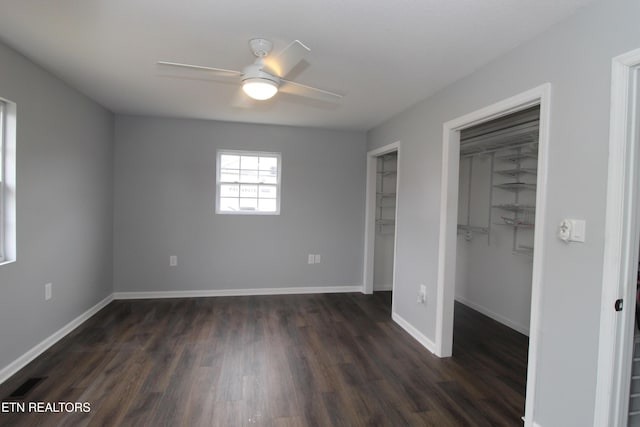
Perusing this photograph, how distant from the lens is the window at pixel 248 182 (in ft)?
15.0

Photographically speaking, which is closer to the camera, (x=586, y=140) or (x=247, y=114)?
(x=586, y=140)

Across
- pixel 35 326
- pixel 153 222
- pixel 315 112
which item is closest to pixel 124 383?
pixel 35 326

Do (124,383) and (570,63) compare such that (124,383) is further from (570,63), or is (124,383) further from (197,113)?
(570,63)

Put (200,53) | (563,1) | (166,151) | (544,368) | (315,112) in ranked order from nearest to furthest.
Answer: (563,1) < (544,368) < (200,53) < (315,112) < (166,151)

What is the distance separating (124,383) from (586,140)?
10.9 ft

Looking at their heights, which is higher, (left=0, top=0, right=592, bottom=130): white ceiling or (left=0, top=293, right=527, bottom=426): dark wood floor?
(left=0, top=0, right=592, bottom=130): white ceiling

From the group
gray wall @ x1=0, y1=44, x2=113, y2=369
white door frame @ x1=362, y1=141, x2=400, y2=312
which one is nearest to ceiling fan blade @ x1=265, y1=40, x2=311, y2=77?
gray wall @ x1=0, y1=44, x2=113, y2=369

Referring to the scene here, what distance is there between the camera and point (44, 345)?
2.82m

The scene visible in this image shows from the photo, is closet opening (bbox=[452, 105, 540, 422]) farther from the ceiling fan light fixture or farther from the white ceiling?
the ceiling fan light fixture

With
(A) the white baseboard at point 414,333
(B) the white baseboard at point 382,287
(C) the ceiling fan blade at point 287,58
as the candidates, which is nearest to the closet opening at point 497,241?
(A) the white baseboard at point 414,333

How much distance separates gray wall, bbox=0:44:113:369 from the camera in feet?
8.04

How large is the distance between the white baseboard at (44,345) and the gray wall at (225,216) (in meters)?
0.71

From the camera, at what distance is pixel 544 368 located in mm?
1888

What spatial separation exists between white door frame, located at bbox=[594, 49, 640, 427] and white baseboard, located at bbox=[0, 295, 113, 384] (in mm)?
3750
